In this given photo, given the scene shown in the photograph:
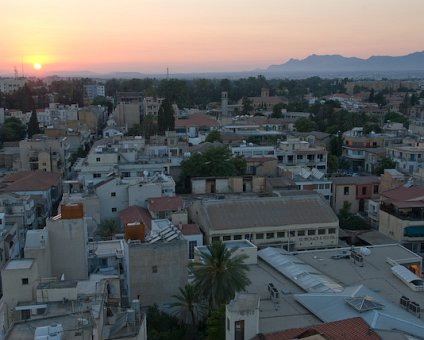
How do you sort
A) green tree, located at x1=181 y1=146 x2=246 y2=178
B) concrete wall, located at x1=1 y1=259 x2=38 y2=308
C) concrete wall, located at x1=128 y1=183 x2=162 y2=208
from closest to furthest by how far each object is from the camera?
concrete wall, located at x1=1 y1=259 x2=38 y2=308 < concrete wall, located at x1=128 y1=183 x2=162 y2=208 < green tree, located at x1=181 y1=146 x2=246 y2=178

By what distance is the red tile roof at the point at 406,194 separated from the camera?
34.7 metres

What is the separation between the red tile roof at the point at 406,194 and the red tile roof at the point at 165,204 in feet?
45.6

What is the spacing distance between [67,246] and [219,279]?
24.4ft

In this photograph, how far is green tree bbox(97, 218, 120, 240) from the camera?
104ft

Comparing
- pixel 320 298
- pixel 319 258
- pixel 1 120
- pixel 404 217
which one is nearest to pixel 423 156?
pixel 404 217

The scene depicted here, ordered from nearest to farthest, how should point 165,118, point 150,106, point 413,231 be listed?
point 413,231 < point 165,118 < point 150,106

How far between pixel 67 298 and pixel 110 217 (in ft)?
61.2

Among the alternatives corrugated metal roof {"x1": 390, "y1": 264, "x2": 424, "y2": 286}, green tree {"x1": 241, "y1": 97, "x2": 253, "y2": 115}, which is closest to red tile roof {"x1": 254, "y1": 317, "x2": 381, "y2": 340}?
corrugated metal roof {"x1": 390, "y1": 264, "x2": 424, "y2": 286}

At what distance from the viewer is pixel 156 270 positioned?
2362cm

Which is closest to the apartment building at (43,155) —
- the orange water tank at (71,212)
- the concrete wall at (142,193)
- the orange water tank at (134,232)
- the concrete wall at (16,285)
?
the concrete wall at (142,193)

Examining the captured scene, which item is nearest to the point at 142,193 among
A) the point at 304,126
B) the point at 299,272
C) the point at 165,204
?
the point at 165,204

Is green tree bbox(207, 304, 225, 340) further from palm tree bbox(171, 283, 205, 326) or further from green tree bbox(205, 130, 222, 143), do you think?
green tree bbox(205, 130, 222, 143)

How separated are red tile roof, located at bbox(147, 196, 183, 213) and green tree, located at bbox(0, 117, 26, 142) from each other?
42628mm

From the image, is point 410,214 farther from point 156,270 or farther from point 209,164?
point 156,270
